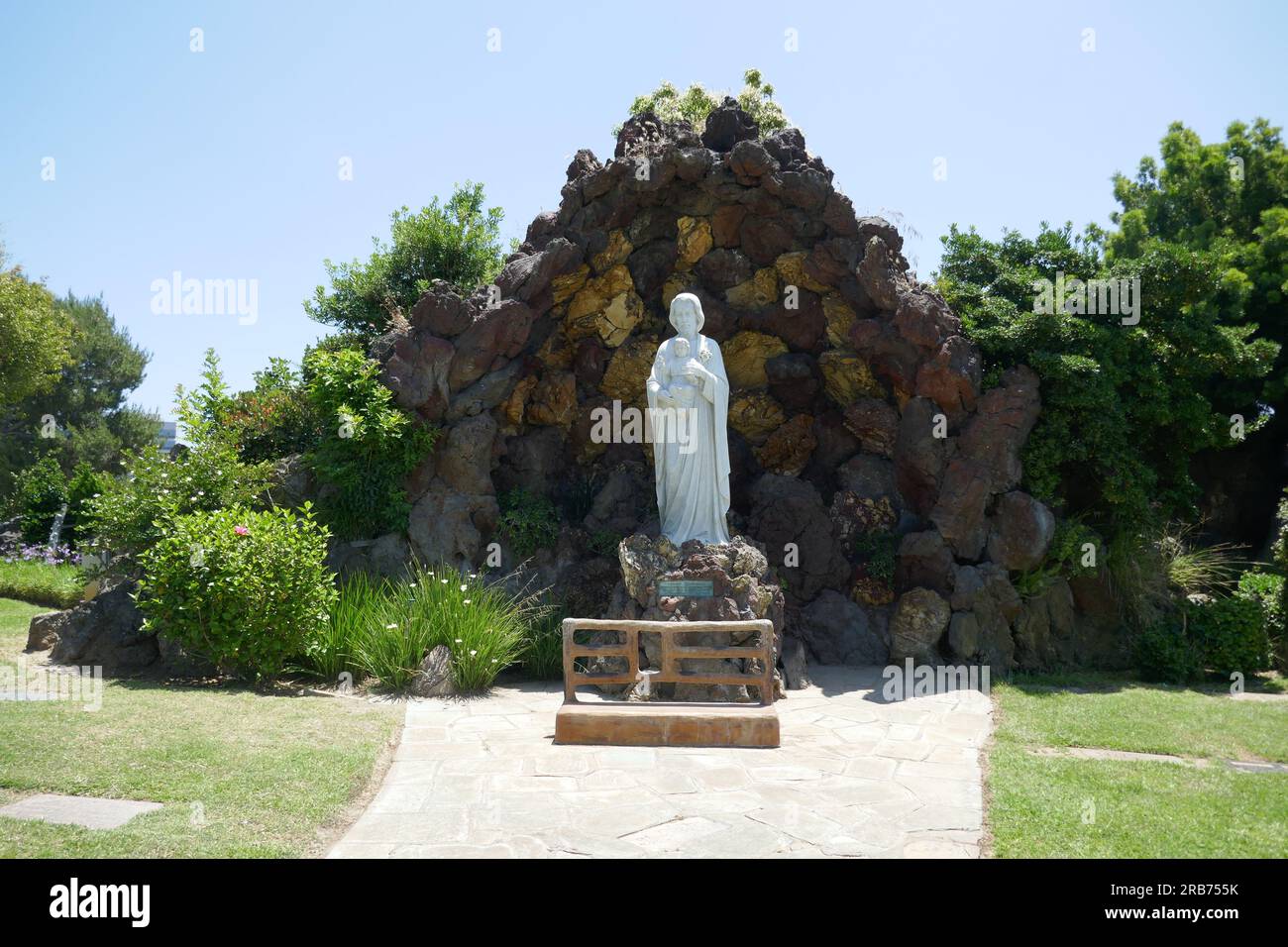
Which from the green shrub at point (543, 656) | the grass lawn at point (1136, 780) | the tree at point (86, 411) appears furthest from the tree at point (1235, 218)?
the tree at point (86, 411)

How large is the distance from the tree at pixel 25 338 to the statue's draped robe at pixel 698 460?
1468 centimetres

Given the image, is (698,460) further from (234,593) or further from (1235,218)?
(1235,218)

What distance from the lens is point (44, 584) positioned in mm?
14336

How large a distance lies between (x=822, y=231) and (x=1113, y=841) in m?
8.21

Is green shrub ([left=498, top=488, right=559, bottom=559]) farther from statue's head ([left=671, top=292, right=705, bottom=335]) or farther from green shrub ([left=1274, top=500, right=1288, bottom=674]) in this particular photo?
green shrub ([left=1274, top=500, right=1288, bottom=674])

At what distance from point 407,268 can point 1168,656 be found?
12.5m

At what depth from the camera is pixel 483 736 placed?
7.08 meters

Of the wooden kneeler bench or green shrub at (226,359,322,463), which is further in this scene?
green shrub at (226,359,322,463)

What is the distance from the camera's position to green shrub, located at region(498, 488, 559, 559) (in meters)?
11.0

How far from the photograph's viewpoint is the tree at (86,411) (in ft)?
84.8

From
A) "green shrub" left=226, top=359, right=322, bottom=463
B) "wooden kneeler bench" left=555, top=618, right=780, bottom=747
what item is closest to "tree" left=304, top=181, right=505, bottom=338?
"green shrub" left=226, top=359, right=322, bottom=463

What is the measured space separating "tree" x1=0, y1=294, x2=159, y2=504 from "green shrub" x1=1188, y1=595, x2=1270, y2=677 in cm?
2663
